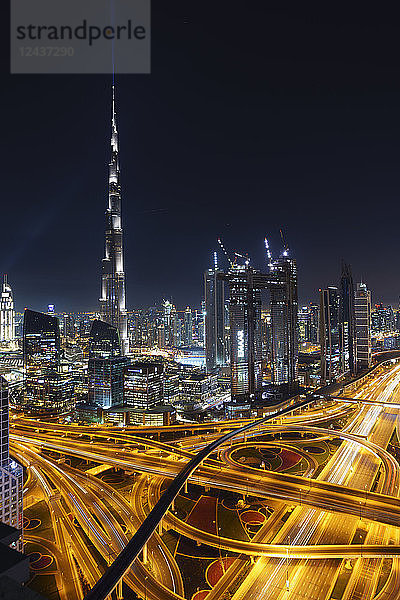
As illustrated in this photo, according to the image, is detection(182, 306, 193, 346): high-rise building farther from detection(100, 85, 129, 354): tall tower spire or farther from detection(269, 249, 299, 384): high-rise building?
detection(269, 249, 299, 384): high-rise building

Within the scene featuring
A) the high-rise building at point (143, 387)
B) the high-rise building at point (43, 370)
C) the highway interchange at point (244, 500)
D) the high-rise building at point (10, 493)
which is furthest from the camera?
the high-rise building at point (43, 370)

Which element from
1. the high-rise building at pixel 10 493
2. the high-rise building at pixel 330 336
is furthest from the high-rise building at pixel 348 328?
the high-rise building at pixel 10 493

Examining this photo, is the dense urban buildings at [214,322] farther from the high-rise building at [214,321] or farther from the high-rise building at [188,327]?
the high-rise building at [188,327]

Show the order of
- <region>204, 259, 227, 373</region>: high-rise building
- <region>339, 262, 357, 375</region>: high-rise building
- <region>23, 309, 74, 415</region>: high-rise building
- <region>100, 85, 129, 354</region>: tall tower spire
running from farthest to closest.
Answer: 1. <region>100, 85, 129, 354</region>: tall tower spire
2. <region>204, 259, 227, 373</region>: high-rise building
3. <region>339, 262, 357, 375</region>: high-rise building
4. <region>23, 309, 74, 415</region>: high-rise building

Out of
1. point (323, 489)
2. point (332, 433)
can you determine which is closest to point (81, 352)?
point (332, 433)

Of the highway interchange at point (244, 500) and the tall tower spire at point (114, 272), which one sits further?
the tall tower spire at point (114, 272)

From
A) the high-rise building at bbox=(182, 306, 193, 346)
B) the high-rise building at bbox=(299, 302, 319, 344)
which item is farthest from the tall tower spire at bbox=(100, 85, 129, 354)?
the high-rise building at bbox=(299, 302, 319, 344)
